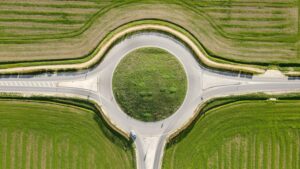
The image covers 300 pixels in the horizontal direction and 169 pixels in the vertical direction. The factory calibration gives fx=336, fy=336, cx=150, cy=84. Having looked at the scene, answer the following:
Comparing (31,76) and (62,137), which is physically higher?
(31,76)

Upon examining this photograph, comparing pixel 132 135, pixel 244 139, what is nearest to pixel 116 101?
pixel 132 135

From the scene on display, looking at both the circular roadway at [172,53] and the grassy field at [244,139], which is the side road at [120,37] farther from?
the grassy field at [244,139]

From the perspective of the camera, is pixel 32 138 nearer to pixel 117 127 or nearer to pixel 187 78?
pixel 117 127

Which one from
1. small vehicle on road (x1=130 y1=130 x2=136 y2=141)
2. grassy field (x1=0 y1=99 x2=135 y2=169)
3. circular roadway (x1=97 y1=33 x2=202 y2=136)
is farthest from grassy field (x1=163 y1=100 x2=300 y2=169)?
grassy field (x1=0 y1=99 x2=135 y2=169)

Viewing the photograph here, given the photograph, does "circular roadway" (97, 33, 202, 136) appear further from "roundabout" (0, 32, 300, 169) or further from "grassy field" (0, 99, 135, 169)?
"grassy field" (0, 99, 135, 169)

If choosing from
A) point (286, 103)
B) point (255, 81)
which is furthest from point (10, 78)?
point (286, 103)

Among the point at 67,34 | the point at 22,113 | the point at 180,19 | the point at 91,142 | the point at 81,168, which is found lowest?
the point at 81,168
